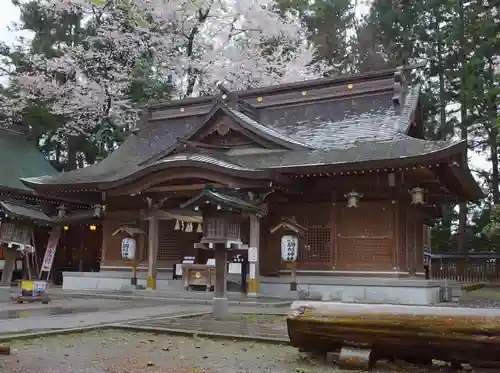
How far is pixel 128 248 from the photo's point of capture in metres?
19.1

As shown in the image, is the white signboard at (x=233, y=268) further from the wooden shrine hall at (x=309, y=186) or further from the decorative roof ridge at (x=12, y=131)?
the decorative roof ridge at (x=12, y=131)

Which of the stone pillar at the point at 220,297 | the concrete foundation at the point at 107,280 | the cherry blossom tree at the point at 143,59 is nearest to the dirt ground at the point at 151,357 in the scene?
the stone pillar at the point at 220,297

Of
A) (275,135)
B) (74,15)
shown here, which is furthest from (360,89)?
(74,15)

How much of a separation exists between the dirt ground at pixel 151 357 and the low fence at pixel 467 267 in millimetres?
20958

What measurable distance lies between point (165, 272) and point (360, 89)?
31.7 ft

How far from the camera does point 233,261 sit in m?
18.1

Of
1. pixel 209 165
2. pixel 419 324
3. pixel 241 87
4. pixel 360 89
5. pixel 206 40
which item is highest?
pixel 206 40

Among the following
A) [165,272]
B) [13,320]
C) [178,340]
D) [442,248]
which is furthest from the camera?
[442,248]

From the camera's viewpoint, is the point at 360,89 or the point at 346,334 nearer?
the point at 346,334

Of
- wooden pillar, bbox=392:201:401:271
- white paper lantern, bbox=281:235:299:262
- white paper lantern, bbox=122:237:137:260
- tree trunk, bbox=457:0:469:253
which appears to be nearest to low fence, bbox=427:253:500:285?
tree trunk, bbox=457:0:469:253

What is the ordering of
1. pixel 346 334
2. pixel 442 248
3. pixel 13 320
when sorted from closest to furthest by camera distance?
pixel 346 334 → pixel 13 320 → pixel 442 248

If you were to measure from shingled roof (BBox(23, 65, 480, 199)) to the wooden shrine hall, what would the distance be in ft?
0.17

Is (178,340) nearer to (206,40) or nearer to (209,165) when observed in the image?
(209,165)

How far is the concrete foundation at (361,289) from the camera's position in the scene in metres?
15.8
